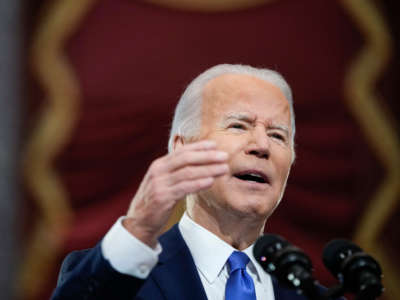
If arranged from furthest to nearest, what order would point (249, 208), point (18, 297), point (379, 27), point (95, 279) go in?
point (379, 27) → point (18, 297) → point (249, 208) → point (95, 279)

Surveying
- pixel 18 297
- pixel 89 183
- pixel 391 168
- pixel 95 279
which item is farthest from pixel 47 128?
pixel 95 279

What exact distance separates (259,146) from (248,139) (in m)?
0.04

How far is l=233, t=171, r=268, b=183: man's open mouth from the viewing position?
186 centimetres

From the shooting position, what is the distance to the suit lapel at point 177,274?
173 cm

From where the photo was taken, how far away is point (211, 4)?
3871mm

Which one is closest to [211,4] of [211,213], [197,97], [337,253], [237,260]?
[197,97]

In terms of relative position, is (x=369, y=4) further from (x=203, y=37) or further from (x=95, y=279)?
(x=95, y=279)

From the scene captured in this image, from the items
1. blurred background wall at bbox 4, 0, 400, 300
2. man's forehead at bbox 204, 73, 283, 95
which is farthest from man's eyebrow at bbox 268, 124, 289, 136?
blurred background wall at bbox 4, 0, 400, 300

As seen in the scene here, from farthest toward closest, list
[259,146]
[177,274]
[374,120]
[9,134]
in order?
[374,120] → [9,134] → [259,146] → [177,274]

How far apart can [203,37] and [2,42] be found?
1112mm

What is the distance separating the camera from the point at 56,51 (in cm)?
374

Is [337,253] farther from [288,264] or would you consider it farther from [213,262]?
[213,262]

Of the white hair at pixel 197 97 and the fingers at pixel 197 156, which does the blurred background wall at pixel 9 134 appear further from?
the fingers at pixel 197 156

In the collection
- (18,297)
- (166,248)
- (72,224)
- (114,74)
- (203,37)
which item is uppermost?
(203,37)
